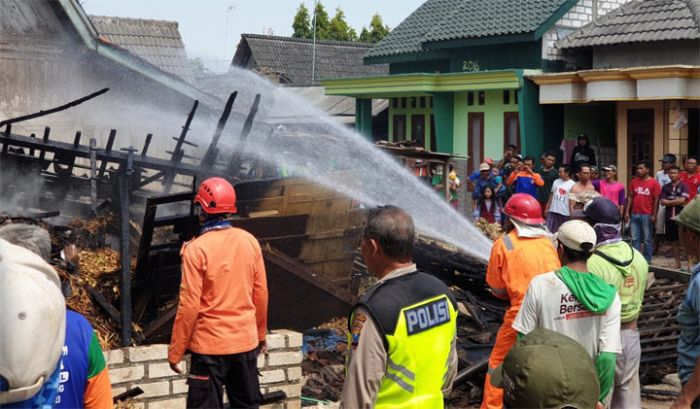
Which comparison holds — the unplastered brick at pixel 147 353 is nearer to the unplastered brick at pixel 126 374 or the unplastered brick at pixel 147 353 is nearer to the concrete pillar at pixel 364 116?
the unplastered brick at pixel 126 374

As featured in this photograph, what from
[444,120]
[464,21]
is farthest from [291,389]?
[464,21]

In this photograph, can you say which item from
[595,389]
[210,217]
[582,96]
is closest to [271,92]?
[582,96]

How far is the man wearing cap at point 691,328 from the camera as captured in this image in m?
4.34

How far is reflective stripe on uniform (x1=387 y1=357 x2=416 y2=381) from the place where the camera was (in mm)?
3707

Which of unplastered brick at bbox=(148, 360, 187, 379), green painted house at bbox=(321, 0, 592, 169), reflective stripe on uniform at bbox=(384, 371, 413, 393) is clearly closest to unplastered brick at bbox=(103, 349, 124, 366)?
unplastered brick at bbox=(148, 360, 187, 379)

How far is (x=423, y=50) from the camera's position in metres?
26.6

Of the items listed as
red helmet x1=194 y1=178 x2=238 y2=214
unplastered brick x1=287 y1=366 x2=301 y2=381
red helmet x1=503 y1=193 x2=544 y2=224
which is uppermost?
red helmet x1=194 y1=178 x2=238 y2=214

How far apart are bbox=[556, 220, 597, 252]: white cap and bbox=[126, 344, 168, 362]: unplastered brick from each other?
110 inches

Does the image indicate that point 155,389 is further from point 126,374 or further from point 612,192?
point 612,192

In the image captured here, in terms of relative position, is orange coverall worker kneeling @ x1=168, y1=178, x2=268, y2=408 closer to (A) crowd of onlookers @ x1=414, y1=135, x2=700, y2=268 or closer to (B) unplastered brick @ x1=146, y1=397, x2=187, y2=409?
(B) unplastered brick @ x1=146, y1=397, x2=187, y2=409

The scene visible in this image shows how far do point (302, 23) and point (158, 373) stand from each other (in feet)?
178

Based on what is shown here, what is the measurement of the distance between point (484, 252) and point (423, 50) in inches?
644

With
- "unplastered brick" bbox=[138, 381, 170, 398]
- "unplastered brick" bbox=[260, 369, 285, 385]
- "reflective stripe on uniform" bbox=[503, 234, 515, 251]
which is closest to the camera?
"reflective stripe on uniform" bbox=[503, 234, 515, 251]

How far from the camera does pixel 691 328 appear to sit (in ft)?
15.6
